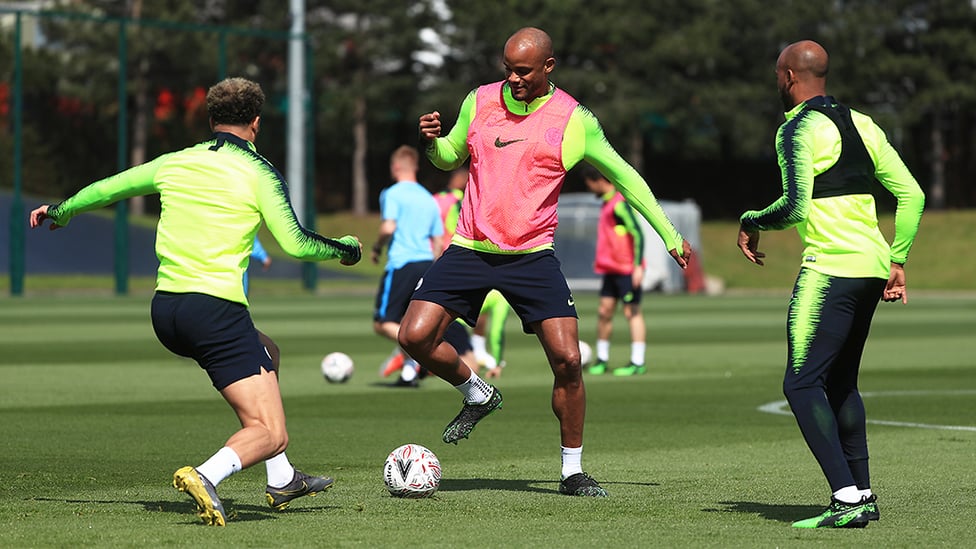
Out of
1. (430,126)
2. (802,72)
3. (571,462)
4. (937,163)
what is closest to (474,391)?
(571,462)

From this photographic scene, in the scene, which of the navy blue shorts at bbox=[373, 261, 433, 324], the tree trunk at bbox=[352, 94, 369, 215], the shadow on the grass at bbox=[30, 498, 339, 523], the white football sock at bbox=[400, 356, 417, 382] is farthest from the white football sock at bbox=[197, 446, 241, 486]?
the tree trunk at bbox=[352, 94, 369, 215]

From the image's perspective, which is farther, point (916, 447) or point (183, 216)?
point (916, 447)

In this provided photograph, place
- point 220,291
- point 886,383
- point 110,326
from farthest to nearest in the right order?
point 110,326 < point 886,383 < point 220,291

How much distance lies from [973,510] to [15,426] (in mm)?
6699

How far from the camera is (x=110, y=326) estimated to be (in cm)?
2589

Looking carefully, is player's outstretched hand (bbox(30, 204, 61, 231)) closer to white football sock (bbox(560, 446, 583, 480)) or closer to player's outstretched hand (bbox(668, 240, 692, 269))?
white football sock (bbox(560, 446, 583, 480))

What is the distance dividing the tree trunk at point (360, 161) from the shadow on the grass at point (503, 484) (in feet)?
170

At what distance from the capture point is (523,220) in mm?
8273

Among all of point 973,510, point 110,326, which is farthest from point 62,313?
point 973,510

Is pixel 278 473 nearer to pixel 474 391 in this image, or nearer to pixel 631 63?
pixel 474 391

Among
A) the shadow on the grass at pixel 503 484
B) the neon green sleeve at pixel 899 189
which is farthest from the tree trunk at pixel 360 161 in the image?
the neon green sleeve at pixel 899 189

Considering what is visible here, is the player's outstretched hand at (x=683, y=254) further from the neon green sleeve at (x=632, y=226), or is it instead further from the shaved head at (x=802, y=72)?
the neon green sleeve at (x=632, y=226)

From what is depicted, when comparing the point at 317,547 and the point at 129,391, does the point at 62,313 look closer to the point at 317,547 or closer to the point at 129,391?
the point at 129,391

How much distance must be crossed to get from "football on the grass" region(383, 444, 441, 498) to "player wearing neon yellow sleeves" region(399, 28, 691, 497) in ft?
1.15
